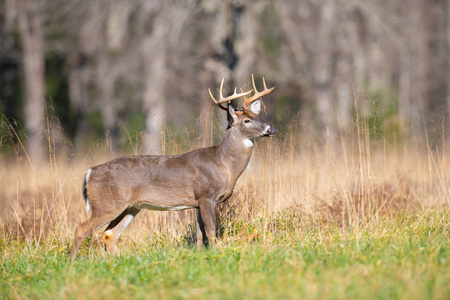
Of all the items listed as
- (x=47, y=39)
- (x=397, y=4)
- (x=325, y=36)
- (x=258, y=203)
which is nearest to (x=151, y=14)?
(x=325, y=36)

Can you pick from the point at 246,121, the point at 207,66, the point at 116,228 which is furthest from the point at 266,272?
the point at 207,66

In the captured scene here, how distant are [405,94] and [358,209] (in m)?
20.1

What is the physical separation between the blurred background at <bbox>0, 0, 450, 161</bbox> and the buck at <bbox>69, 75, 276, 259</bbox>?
2.38 ft

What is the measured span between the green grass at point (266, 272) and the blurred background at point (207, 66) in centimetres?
193

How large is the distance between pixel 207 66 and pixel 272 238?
5.89 m

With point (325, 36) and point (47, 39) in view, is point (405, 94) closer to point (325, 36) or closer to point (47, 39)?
point (325, 36)

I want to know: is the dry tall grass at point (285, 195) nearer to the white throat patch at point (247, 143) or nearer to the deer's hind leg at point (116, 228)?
the deer's hind leg at point (116, 228)

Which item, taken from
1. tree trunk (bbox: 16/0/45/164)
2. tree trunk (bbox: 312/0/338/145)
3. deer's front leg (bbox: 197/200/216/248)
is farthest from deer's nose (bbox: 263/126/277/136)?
tree trunk (bbox: 16/0/45/164)

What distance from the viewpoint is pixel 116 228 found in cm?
655

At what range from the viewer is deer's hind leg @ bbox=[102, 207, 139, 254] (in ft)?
21.2

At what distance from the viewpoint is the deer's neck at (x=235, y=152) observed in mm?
6250

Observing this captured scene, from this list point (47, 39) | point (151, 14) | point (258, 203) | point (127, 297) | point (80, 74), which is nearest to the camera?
point (127, 297)

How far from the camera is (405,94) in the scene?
2558 centimetres

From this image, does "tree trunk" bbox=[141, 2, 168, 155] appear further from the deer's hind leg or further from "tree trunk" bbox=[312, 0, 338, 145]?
the deer's hind leg
